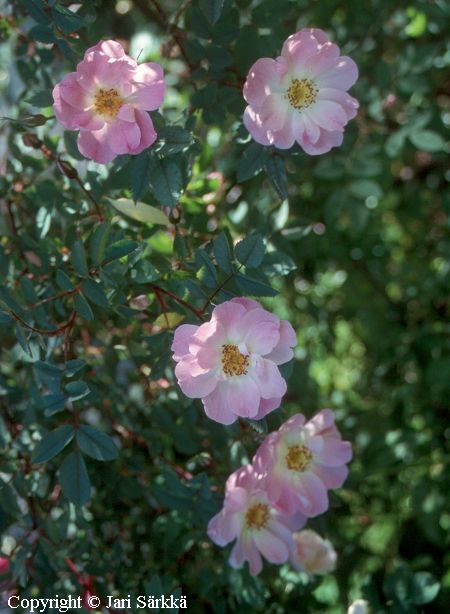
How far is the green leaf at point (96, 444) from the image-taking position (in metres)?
0.98

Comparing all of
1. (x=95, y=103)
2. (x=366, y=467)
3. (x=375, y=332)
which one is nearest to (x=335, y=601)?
(x=366, y=467)

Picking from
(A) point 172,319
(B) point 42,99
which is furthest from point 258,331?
(B) point 42,99

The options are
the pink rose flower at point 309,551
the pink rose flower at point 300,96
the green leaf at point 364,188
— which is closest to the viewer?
the pink rose flower at point 300,96

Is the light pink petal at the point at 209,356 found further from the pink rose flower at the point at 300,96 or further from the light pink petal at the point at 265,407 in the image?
the pink rose flower at the point at 300,96

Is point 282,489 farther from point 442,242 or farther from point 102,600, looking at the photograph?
point 442,242

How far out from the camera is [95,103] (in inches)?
36.9

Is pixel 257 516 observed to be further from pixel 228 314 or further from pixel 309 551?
pixel 228 314

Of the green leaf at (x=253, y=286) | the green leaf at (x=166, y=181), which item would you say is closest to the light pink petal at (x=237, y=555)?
the green leaf at (x=253, y=286)

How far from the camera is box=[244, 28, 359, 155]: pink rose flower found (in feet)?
3.19

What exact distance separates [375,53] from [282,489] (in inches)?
41.1

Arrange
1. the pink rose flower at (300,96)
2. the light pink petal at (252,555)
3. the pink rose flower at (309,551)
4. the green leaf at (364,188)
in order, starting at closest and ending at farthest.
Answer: the pink rose flower at (300,96)
the light pink petal at (252,555)
the pink rose flower at (309,551)
the green leaf at (364,188)

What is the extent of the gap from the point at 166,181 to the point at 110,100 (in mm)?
113

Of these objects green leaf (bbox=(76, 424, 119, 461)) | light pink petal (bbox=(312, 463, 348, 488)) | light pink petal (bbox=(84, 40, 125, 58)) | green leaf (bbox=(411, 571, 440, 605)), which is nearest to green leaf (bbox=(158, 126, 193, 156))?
light pink petal (bbox=(84, 40, 125, 58))

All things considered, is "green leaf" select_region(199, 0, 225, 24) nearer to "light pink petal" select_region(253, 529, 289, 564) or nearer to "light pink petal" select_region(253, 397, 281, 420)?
"light pink petal" select_region(253, 397, 281, 420)
